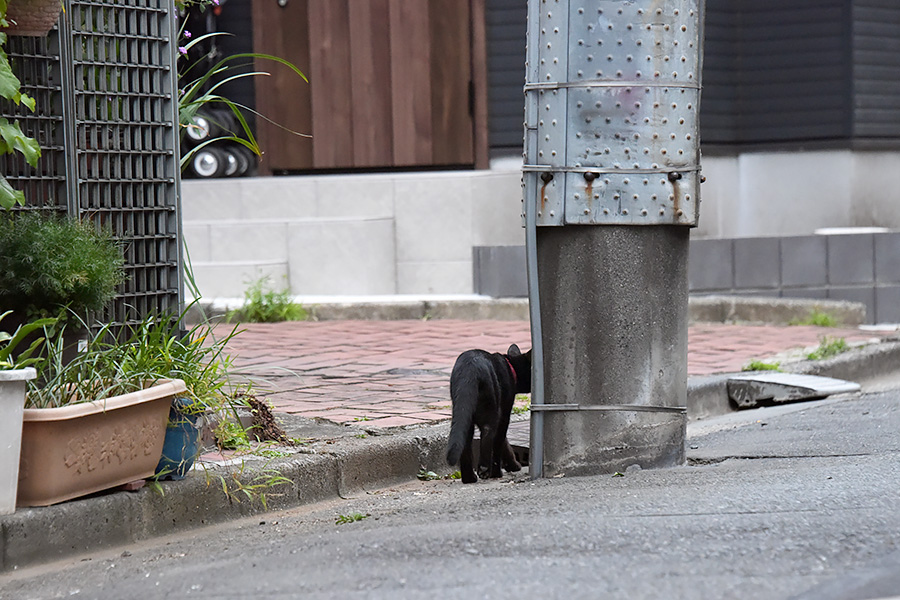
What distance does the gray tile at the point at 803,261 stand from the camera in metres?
9.96

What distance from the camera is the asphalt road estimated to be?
2713 millimetres

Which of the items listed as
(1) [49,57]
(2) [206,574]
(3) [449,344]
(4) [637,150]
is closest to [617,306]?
(4) [637,150]

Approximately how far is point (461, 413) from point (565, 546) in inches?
57.4

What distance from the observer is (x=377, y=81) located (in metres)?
10.3

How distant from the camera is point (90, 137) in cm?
446

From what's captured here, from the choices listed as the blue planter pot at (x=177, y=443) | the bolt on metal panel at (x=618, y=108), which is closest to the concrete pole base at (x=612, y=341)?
the bolt on metal panel at (x=618, y=108)

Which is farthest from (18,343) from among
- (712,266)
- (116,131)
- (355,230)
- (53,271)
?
(712,266)

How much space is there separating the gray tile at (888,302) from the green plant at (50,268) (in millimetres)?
7671

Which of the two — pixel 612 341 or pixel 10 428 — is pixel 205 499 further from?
pixel 612 341

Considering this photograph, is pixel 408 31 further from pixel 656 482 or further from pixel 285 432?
pixel 656 482

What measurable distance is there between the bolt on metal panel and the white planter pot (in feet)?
6.46

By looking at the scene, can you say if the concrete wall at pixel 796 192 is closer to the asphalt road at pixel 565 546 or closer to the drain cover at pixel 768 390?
the drain cover at pixel 768 390

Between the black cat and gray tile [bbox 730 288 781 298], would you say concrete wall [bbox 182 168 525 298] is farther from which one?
the black cat

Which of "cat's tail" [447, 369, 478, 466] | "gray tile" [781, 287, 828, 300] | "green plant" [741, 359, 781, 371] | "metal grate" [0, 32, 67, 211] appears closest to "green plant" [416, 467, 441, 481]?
"cat's tail" [447, 369, 478, 466]
